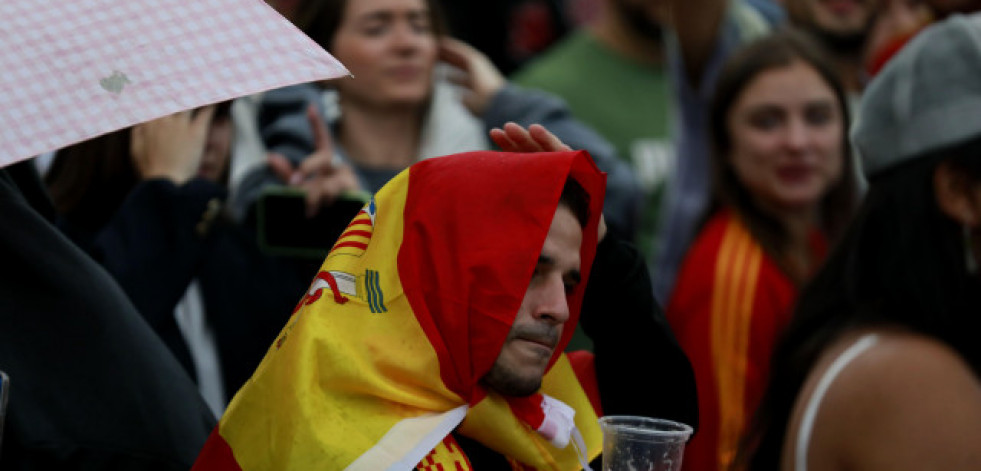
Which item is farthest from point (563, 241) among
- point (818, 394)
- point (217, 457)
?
point (818, 394)

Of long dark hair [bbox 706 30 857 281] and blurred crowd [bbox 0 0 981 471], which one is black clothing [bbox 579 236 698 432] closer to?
blurred crowd [bbox 0 0 981 471]

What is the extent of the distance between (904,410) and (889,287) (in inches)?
13.5

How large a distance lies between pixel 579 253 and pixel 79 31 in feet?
3.09

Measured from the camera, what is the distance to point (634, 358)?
9.66 ft

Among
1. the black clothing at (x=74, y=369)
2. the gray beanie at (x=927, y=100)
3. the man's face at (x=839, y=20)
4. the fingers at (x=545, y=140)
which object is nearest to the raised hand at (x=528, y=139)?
the fingers at (x=545, y=140)

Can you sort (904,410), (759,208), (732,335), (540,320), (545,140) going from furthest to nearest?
1. (759,208)
2. (732,335)
3. (904,410)
4. (545,140)
5. (540,320)

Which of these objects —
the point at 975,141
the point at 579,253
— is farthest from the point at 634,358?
the point at 975,141

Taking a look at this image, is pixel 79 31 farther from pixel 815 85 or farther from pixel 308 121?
pixel 815 85

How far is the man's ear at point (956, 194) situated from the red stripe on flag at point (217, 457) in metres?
1.68

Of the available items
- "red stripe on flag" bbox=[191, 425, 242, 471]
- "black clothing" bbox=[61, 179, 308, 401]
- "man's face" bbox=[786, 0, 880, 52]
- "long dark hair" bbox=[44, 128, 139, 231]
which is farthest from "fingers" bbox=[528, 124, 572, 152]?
"man's face" bbox=[786, 0, 880, 52]

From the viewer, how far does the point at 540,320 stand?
2506mm

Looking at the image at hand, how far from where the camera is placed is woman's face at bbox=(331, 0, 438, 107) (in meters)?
4.54

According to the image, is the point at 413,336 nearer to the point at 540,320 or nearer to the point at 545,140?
the point at 540,320

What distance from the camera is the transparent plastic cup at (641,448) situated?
7.62 feet
